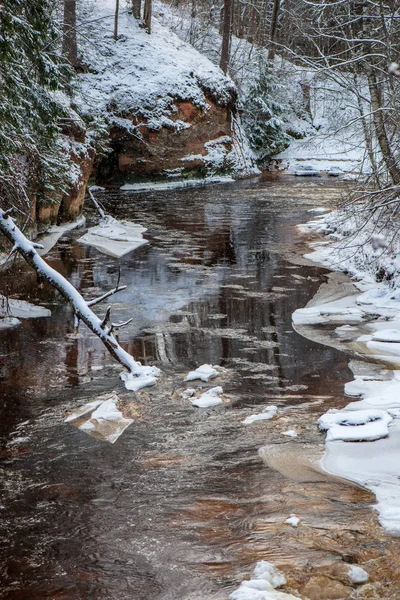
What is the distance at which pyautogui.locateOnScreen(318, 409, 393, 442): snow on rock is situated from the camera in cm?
641

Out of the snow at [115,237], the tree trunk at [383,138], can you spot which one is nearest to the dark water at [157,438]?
the snow at [115,237]

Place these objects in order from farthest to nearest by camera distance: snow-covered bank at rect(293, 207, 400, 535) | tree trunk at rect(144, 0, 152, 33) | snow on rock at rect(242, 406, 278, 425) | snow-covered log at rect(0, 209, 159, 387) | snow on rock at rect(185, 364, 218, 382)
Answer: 1. tree trunk at rect(144, 0, 152, 33)
2. snow on rock at rect(185, 364, 218, 382)
3. snow-covered log at rect(0, 209, 159, 387)
4. snow on rock at rect(242, 406, 278, 425)
5. snow-covered bank at rect(293, 207, 400, 535)

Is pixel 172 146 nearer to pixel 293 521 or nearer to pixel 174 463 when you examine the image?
pixel 174 463

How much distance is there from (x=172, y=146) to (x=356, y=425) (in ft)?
85.1

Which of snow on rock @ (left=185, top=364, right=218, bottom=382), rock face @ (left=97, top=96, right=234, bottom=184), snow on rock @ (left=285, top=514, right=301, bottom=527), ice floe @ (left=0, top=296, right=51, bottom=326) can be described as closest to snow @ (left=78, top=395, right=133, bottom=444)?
snow on rock @ (left=185, top=364, right=218, bottom=382)

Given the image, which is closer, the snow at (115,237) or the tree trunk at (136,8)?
the snow at (115,237)

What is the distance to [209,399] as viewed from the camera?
7746 mm

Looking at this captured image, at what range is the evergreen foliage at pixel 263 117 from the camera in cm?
3744

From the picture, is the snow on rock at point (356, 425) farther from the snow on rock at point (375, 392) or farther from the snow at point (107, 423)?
the snow at point (107, 423)

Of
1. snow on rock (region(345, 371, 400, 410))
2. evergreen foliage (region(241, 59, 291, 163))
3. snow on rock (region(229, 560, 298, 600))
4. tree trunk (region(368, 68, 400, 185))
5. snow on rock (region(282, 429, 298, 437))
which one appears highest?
evergreen foliage (region(241, 59, 291, 163))

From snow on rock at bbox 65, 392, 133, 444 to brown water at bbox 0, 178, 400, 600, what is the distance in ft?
0.41

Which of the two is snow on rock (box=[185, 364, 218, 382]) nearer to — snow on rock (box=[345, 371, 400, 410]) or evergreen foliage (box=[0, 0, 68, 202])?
snow on rock (box=[345, 371, 400, 410])

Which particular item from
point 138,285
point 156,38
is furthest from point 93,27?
point 138,285

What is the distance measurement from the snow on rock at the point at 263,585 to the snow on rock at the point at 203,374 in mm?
3914
